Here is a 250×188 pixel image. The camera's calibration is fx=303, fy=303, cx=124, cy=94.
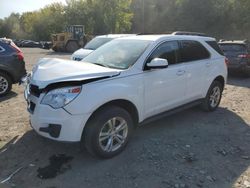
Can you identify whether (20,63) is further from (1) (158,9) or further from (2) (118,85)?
(1) (158,9)

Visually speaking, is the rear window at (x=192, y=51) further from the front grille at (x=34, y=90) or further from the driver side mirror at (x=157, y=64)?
the front grille at (x=34, y=90)

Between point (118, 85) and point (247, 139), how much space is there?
8.43ft

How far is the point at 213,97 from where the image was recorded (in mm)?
6613

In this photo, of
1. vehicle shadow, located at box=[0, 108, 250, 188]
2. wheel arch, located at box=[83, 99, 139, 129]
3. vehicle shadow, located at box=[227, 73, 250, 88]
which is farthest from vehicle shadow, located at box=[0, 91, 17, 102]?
vehicle shadow, located at box=[227, 73, 250, 88]

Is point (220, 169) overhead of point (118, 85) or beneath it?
beneath

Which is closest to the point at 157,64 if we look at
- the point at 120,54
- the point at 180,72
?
the point at 120,54

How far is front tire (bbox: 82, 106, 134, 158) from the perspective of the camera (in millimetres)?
4047

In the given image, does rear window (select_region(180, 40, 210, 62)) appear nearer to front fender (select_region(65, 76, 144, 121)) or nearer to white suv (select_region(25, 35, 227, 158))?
white suv (select_region(25, 35, 227, 158))

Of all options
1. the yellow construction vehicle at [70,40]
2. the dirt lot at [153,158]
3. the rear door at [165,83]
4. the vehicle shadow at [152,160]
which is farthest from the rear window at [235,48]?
the yellow construction vehicle at [70,40]

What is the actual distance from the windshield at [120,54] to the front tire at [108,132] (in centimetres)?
79

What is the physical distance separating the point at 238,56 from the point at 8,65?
817 centimetres

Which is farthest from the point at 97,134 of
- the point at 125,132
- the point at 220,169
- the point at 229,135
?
the point at 229,135

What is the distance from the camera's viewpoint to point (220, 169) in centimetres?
416

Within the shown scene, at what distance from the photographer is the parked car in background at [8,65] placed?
803 cm
